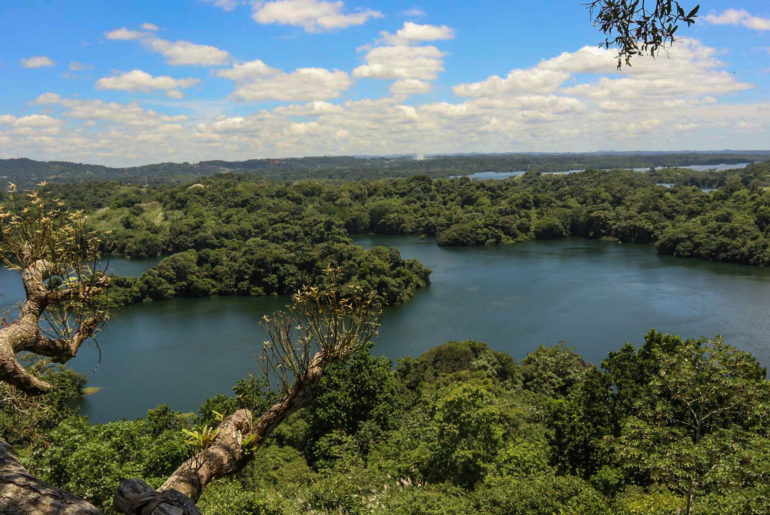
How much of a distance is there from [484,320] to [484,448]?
82.0ft

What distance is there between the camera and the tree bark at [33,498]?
2.53 m

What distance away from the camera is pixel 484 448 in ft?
40.8

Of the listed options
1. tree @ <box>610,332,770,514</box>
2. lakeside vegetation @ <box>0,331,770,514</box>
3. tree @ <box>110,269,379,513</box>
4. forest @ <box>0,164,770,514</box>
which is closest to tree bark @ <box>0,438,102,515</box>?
tree @ <box>110,269,379,513</box>

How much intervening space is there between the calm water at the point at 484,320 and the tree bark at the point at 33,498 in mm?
24511

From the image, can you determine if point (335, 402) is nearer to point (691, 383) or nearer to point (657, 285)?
point (691, 383)

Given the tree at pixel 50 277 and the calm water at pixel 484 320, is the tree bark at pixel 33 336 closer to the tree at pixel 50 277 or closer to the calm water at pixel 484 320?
the tree at pixel 50 277

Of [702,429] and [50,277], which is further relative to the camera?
[702,429]

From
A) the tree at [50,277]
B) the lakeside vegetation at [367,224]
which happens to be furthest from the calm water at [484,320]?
the tree at [50,277]

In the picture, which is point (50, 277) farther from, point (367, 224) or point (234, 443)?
point (367, 224)

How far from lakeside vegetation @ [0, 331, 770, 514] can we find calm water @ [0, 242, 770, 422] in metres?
9.72

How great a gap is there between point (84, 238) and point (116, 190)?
11914cm

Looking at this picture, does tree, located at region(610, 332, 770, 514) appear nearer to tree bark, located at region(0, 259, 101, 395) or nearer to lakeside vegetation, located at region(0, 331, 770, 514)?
lakeside vegetation, located at region(0, 331, 770, 514)

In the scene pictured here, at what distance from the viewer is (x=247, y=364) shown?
30.1 meters

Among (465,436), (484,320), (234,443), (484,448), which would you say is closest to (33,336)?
(234,443)
